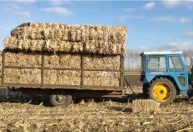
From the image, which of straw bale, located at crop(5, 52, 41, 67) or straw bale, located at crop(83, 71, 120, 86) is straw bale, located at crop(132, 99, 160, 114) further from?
straw bale, located at crop(5, 52, 41, 67)

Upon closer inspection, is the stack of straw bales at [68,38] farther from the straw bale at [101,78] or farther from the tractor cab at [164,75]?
the tractor cab at [164,75]

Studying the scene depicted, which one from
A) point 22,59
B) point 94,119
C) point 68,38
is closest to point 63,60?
point 68,38

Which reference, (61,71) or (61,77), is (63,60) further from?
(61,77)

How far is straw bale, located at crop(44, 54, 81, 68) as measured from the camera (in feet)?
39.6

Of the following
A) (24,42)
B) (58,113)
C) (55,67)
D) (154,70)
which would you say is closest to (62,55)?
(55,67)

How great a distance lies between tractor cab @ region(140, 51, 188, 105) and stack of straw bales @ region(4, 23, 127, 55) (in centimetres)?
166

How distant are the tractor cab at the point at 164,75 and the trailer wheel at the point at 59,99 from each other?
3230 mm

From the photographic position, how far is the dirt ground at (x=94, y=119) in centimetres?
814

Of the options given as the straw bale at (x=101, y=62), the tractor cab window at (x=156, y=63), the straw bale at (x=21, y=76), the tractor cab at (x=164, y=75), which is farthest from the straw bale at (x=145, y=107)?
the straw bale at (x=21, y=76)

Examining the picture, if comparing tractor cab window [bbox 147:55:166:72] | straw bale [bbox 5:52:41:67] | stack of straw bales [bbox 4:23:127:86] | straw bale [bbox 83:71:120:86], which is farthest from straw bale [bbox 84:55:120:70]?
straw bale [bbox 5:52:41:67]

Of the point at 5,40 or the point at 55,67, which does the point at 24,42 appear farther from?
the point at 55,67

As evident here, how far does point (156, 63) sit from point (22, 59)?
541 cm

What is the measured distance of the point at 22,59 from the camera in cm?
1208

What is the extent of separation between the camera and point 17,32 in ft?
39.9
